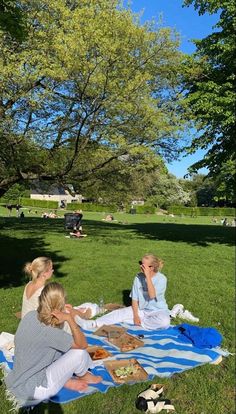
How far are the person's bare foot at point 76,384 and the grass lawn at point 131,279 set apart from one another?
164mm

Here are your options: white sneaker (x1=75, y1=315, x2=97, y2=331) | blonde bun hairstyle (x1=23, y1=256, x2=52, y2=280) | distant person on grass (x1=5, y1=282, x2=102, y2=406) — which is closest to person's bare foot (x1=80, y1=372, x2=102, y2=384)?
distant person on grass (x1=5, y1=282, x2=102, y2=406)

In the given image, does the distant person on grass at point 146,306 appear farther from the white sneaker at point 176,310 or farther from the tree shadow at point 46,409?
the tree shadow at point 46,409

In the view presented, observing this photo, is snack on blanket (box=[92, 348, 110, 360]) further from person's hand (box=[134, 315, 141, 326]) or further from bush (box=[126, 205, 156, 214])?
bush (box=[126, 205, 156, 214])

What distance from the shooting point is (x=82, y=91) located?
14.9m

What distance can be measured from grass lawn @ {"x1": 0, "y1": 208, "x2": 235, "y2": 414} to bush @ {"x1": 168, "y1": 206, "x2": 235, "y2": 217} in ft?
162

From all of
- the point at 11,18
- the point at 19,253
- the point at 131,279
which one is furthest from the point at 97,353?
the point at 19,253

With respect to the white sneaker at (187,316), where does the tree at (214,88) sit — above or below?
above

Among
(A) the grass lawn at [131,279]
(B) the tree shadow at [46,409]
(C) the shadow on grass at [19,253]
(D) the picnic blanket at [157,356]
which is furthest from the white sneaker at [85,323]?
(C) the shadow on grass at [19,253]

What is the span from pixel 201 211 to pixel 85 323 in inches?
2724

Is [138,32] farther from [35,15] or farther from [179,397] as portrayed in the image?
[179,397]

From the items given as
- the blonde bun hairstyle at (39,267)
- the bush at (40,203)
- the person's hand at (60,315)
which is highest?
the bush at (40,203)

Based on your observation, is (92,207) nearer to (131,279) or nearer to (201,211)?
(201,211)

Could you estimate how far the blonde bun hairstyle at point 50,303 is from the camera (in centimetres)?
442

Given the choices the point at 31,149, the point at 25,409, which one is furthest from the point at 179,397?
the point at 31,149
